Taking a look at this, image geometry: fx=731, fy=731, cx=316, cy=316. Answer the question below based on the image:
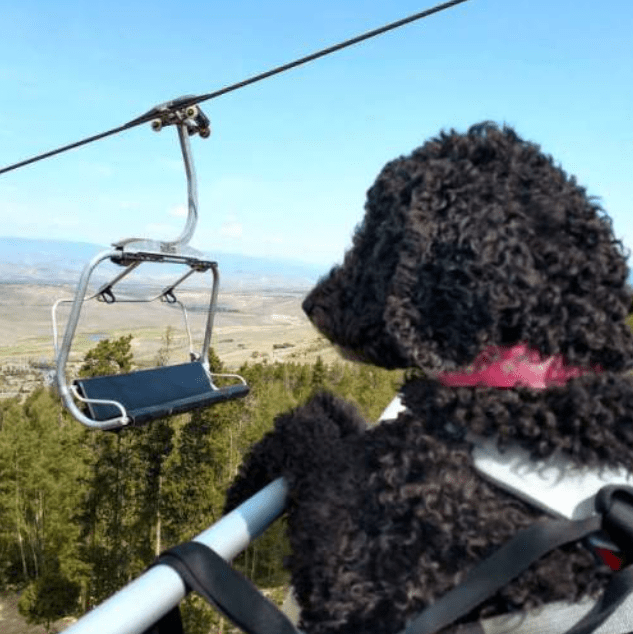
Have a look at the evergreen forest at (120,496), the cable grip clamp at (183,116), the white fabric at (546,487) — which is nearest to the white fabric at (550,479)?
the white fabric at (546,487)

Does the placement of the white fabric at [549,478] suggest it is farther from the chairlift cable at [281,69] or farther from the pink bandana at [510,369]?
the chairlift cable at [281,69]

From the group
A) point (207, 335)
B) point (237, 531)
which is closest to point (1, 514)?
point (207, 335)

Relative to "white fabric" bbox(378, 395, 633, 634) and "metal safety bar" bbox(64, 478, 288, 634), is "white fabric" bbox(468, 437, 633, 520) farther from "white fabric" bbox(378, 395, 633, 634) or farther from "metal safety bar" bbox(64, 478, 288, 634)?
"metal safety bar" bbox(64, 478, 288, 634)

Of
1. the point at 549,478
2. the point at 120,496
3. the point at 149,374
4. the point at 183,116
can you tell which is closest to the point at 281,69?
the point at 183,116

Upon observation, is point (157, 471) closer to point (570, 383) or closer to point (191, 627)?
point (191, 627)

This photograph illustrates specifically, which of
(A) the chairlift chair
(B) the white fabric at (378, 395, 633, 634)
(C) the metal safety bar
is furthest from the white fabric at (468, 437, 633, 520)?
(A) the chairlift chair

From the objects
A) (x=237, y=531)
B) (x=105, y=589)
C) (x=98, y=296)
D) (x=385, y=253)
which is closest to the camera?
(x=237, y=531)
